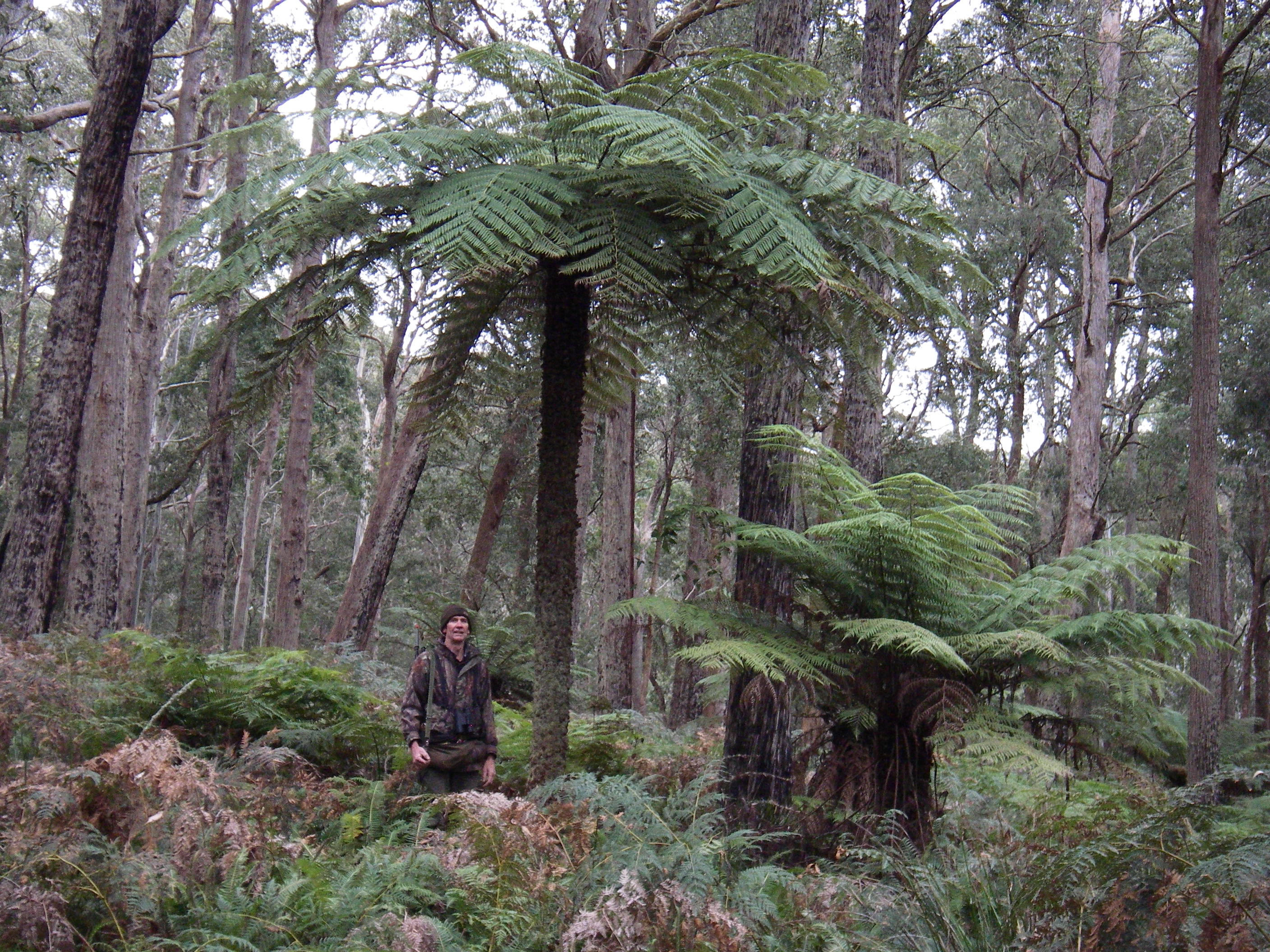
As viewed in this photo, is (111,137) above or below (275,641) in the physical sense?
above

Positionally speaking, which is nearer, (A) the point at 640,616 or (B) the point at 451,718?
(B) the point at 451,718

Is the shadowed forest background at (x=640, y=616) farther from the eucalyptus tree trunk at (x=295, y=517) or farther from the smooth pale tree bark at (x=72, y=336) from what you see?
the eucalyptus tree trunk at (x=295, y=517)

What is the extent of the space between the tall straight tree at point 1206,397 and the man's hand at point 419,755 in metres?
6.33

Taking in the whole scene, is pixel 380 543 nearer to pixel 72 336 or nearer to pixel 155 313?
pixel 72 336

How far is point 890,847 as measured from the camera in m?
3.78

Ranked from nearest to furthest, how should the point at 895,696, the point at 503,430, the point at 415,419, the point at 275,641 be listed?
the point at 895,696, the point at 415,419, the point at 275,641, the point at 503,430

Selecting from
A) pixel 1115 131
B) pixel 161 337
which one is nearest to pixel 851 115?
pixel 161 337

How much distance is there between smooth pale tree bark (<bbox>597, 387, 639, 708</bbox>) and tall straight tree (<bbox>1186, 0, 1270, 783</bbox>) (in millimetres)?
5541

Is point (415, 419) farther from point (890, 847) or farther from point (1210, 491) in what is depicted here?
point (1210, 491)

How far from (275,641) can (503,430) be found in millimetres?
4854

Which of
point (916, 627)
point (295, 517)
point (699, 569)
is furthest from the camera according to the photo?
point (295, 517)

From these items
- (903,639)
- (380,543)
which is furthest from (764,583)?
(380,543)

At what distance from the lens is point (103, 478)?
9891mm

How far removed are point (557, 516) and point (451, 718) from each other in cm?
146
